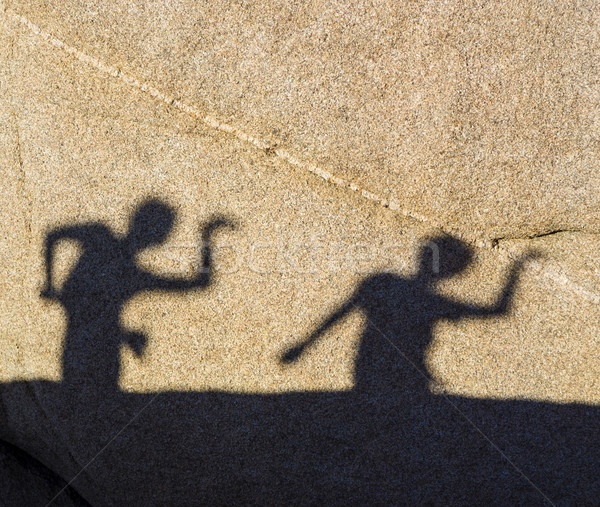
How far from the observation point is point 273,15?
112 inches

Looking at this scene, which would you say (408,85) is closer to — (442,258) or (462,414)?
(442,258)

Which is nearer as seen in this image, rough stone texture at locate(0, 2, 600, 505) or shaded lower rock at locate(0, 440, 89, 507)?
rough stone texture at locate(0, 2, 600, 505)

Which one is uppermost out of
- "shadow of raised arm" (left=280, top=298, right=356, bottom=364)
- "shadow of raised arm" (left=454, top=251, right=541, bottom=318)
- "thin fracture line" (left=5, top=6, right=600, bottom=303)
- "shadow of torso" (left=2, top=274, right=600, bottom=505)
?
"thin fracture line" (left=5, top=6, right=600, bottom=303)

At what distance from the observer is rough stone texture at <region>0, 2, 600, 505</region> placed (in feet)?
9.20

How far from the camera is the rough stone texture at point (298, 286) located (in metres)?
2.80

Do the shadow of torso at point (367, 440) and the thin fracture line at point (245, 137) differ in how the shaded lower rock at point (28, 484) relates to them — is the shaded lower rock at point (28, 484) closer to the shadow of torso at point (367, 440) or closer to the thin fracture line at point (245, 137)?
the shadow of torso at point (367, 440)

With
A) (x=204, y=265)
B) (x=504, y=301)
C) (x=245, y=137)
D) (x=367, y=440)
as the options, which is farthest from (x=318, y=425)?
(x=245, y=137)

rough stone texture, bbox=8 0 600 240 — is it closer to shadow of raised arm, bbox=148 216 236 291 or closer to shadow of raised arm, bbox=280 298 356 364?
shadow of raised arm, bbox=148 216 236 291

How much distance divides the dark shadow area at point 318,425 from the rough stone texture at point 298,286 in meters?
0.01

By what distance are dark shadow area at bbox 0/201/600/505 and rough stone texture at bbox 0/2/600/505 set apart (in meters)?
0.01

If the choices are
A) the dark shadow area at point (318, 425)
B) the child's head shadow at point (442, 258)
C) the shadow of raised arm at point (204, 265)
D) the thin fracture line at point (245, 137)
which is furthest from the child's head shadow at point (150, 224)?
the child's head shadow at point (442, 258)

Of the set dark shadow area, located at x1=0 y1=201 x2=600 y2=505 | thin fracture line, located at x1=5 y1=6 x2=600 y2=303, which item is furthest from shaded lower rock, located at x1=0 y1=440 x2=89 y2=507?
thin fracture line, located at x1=5 y1=6 x2=600 y2=303

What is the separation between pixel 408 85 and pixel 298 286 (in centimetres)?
128

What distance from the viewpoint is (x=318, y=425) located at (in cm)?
288
